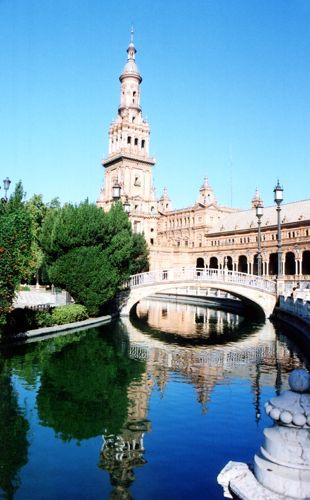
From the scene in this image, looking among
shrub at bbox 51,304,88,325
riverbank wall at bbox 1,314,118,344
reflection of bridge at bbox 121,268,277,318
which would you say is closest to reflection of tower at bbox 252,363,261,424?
riverbank wall at bbox 1,314,118,344

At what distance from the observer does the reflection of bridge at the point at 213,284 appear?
125 feet

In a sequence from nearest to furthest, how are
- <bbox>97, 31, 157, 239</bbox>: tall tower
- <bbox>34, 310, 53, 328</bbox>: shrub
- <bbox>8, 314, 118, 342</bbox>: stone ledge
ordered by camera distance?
1. <bbox>8, 314, 118, 342</bbox>: stone ledge
2. <bbox>34, 310, 53, 328</bbox>: shrub
3. <bbox>97, 31, 157, 239</bbox>: tall tower

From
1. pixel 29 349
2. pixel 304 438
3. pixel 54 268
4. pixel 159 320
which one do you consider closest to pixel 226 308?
pixel 159 320

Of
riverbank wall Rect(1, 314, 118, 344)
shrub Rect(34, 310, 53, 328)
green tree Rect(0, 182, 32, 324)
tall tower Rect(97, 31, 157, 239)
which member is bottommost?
riverbank wall Rect(1, 314, 118, 344)

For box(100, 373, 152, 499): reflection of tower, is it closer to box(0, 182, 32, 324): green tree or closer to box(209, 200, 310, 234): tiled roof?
box(0, 182, 32, 324): green tree

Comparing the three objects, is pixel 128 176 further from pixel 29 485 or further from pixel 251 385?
pixel 29 485

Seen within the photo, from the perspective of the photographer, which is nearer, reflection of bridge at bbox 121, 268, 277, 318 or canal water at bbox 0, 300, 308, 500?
canal water at bbox 0, 300, 308, 500

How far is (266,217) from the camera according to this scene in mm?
83875

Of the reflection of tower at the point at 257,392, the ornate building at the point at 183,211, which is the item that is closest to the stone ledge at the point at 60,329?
the reflection of tower at the point at 257,392

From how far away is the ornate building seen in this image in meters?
81.9

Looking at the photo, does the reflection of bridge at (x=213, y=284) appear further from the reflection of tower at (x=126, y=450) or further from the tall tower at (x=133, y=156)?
the tall tower at (x=133, y=156)

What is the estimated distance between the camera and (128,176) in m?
86.4

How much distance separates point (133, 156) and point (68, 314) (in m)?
61.3

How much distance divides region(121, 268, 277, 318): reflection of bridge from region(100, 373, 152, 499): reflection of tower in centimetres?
2497
